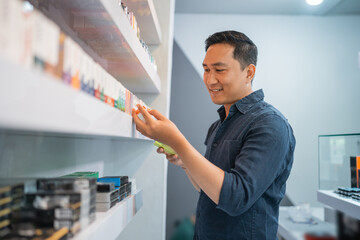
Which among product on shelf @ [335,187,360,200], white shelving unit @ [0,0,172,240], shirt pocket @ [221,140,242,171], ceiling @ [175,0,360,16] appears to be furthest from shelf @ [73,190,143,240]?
ceiling @ [175,0,360,16]

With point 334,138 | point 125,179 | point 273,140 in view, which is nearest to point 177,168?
point 334,138

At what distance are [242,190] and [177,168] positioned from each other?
281 centimetres

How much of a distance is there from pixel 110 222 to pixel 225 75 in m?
0.82

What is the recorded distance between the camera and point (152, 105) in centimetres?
247

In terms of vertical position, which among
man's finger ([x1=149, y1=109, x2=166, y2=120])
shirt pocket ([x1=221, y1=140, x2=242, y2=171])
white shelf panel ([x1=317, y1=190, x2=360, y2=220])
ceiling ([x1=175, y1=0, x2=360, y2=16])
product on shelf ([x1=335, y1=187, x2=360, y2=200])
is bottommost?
white shelf panel ([x1=317, y1=190, x2=360, y2=220])

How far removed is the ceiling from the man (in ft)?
8.45

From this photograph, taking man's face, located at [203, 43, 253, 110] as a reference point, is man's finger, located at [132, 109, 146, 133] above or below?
A: below

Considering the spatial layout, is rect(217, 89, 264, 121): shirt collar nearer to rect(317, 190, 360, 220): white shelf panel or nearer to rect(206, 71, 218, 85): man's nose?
rect(206, 71, 218, 85): man's nose

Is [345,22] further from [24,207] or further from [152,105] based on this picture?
[24,207]

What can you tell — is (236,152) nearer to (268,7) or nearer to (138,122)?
(138,122)

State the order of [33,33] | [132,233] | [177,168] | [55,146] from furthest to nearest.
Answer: [177,168] → [132,233] → [55,146] → [33,33]

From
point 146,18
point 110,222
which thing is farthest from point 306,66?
point 110,222

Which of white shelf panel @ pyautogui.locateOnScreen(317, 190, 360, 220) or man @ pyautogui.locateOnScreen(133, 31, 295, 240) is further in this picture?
white shelf panel @ pyautogui.locateOnScreen(317, 190, 360, 220)

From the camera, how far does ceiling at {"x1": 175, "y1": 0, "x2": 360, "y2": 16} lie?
147 inches
